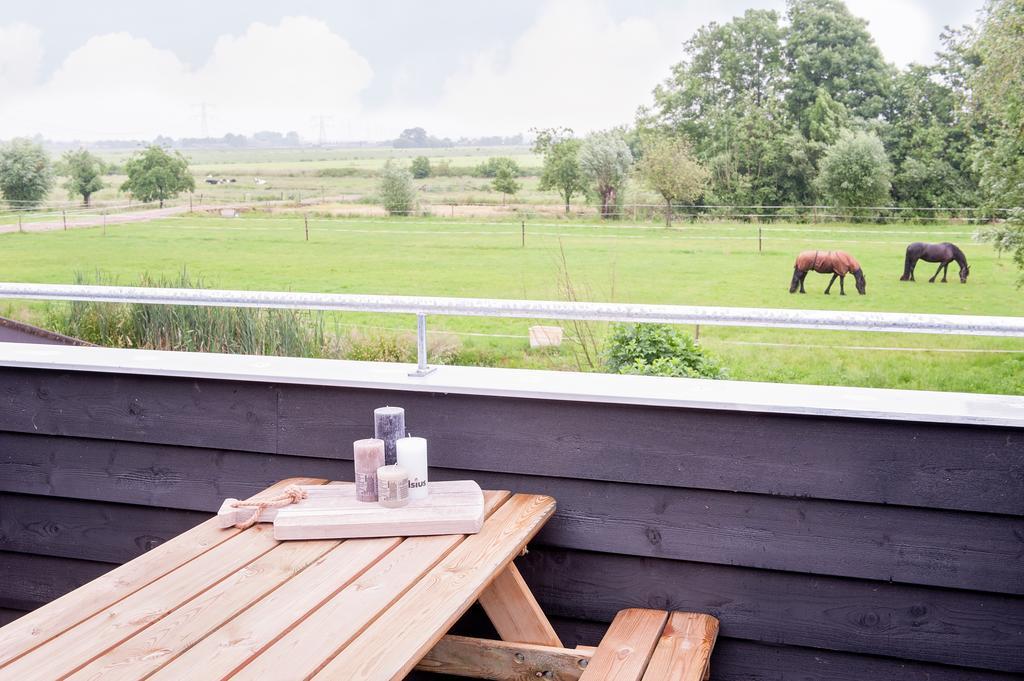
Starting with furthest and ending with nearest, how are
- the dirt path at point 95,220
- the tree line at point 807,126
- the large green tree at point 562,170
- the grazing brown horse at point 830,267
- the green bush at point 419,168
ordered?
the green bush at point 419,168 < the large green tree at point 562,170 < the dirt path at point 95,220 < the grazing brown horse at point 830,267 < the tree line at point 807,126

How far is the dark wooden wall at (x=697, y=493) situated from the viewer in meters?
1.48

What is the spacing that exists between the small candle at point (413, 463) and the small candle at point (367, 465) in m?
0.03

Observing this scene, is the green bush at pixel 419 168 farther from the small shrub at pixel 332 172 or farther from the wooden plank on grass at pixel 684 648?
the wooden plank on grass at pixel 684 648

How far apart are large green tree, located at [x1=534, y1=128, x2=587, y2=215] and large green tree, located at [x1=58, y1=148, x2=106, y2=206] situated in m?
6.04

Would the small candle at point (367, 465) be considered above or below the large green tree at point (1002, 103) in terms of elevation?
below

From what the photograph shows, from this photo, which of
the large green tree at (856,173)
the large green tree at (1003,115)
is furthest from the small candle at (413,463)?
the large green tree at (856,173)

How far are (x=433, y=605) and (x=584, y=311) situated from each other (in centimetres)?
64

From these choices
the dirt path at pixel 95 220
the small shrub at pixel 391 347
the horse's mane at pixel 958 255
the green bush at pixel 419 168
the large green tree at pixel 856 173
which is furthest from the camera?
the green bush at pixel 419 168

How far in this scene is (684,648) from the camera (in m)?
1.47

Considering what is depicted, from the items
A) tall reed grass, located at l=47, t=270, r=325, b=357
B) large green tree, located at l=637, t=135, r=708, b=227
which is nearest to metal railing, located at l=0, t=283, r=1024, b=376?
tall reed grass, located at l=47, t=270, r=325, b=357

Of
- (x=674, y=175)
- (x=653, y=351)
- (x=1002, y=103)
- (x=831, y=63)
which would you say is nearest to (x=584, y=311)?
(x=653, y=351)

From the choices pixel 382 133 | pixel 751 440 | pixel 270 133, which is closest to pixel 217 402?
pixel 751 440

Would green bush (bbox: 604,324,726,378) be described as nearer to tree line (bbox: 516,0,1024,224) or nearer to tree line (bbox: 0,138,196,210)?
tree line (bbox: 516,0,1024,224)

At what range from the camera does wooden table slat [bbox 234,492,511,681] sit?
1002mm
